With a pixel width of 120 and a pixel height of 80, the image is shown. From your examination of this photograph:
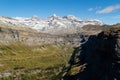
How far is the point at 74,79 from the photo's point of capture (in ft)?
403

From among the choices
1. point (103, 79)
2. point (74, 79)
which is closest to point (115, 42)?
point (103, 79)

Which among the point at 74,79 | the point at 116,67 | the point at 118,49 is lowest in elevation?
the point at 74,79

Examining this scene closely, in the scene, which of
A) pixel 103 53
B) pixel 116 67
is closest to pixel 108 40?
pixel 103 53

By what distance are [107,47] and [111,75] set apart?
38.1ft

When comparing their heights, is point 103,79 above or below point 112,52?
below

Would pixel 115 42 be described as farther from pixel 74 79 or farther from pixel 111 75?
pixel 74 79

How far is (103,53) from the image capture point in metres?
86.6

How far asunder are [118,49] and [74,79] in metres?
56.6

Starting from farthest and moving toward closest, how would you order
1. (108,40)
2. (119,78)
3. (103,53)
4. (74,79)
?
(74,79)
(103,53)
(108,40)
(119,78)

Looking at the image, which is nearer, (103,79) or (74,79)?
(103,79)

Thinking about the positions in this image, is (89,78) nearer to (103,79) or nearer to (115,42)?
(103,79)

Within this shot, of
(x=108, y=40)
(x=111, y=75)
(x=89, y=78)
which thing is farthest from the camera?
(x=89, y=78)

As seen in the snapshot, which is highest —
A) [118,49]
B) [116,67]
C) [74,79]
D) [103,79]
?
[118,49]

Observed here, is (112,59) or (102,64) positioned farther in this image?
(102,64)
